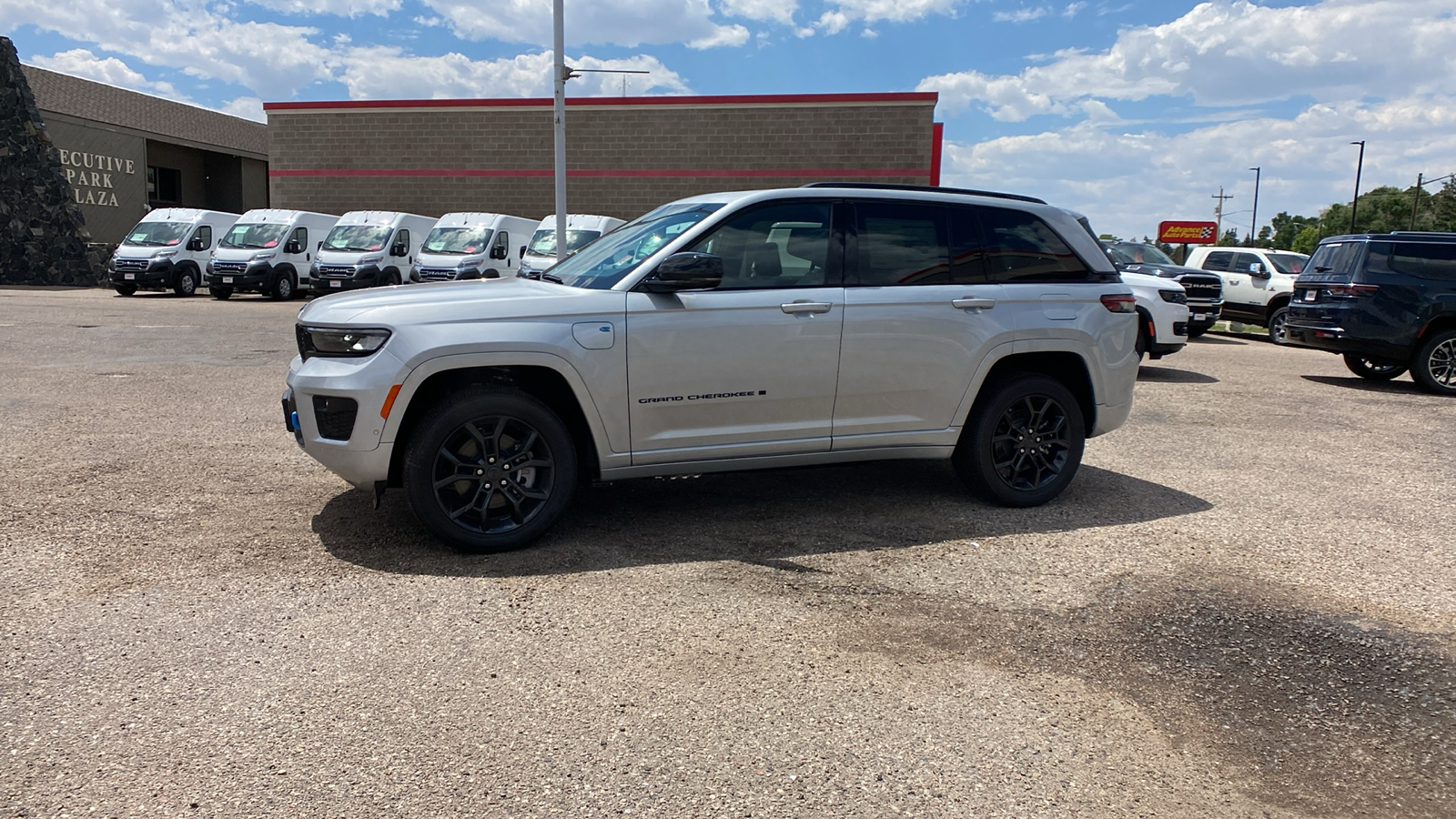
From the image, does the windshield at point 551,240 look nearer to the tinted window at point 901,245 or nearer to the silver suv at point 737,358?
the silver suv at point 737,358

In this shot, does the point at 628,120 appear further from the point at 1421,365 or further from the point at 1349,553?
the point at 1349,553

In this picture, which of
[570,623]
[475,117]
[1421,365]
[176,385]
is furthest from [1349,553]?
[475,117]

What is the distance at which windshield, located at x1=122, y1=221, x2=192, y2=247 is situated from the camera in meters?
26.5

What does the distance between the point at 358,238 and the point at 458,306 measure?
21.7 metres

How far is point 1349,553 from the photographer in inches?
214

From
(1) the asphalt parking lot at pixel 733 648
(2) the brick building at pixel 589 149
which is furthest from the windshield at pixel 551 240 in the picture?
(1) the asphalt parking lot at pixel 733 648

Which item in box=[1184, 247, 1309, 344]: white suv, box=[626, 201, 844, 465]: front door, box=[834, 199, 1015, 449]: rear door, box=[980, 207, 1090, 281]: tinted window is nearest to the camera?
box=[626, 201, 844, 465]: front door

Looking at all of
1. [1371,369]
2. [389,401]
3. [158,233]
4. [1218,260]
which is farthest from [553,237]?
[389,401]

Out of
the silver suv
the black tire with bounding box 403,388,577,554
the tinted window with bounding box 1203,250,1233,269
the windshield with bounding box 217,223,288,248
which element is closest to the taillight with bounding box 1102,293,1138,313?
the silver suv

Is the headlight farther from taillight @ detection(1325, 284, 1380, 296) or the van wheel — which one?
the van wheel

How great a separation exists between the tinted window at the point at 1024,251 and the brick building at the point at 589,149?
2433 cm

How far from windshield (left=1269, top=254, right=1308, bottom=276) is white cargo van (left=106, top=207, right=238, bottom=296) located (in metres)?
25.3

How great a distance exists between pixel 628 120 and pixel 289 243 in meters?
10.6

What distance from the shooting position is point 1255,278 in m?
20.2
